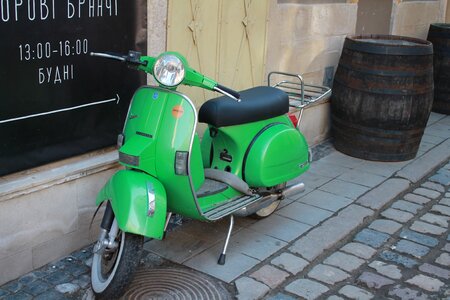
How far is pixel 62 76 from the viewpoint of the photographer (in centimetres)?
341

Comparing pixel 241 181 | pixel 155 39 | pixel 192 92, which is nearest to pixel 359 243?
pixel 241 181

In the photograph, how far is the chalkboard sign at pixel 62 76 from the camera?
3.15 metres

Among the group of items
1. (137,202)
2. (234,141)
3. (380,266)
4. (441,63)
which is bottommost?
(380,266)

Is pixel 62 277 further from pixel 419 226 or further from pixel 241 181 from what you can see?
pixel 419 226

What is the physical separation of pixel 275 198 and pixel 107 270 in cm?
130

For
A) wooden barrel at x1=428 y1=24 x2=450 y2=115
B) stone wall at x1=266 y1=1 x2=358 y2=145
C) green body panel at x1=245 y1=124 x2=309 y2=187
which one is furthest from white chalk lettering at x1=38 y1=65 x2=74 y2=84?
wooden barrel at x1=428 y1=24 x2=450 y2=115

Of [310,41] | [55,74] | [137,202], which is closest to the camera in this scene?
[137,202]

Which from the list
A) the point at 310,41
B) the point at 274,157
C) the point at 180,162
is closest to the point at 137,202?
the point at 180,162

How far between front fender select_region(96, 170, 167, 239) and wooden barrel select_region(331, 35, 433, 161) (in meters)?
3.03

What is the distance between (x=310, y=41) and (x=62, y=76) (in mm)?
3073

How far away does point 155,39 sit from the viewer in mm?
3998

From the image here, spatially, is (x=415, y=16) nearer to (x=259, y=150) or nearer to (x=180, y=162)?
(x=259, y=150)

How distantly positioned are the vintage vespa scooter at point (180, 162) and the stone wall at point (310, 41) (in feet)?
4.93

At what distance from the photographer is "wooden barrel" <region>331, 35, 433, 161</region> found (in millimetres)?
5465
